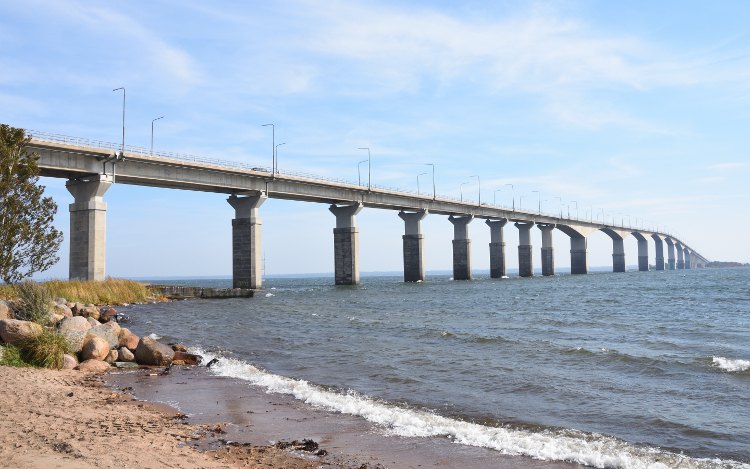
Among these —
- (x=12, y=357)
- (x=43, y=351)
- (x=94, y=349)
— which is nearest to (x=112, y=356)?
(x=94, y=349)

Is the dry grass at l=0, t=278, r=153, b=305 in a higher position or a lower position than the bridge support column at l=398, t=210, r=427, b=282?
lower

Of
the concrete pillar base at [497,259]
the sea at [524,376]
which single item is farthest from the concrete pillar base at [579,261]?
the sea at [524,376]

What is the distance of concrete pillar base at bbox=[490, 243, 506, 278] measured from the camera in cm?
12738

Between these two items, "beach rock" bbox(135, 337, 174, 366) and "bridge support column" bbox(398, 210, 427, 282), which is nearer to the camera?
"beach rock" bbox(135, 337, 174, 366)

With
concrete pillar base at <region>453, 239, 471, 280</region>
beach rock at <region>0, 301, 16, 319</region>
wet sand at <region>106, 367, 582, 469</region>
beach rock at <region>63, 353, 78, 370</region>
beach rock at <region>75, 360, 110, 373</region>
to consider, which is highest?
concrete pillar base at <region>453, 239, 471, 280</region>

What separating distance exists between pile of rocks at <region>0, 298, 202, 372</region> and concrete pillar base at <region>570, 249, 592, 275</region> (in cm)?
15267

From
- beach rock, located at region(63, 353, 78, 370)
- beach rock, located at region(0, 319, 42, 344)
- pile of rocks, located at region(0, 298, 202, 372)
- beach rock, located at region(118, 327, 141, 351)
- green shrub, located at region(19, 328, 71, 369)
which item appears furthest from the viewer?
beach rock, located at region(118, 327, 141, 351)

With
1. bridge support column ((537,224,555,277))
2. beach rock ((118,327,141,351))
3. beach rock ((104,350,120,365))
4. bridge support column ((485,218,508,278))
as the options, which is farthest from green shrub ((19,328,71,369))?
bridge support column ((537,224,555,277))

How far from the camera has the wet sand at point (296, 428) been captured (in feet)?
31.4

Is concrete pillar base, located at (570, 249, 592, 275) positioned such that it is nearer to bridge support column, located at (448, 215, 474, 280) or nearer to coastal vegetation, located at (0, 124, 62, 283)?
bridge support column, located at (448, 215, 474, 280)

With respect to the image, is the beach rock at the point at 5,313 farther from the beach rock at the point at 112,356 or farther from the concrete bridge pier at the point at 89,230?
the concrete bridge pier at the point at 89,230

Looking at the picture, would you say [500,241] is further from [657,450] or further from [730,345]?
[657,450]

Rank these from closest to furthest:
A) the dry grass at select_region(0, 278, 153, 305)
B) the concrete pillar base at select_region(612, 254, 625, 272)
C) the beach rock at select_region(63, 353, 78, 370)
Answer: the beach rock at select_region(63, 353, 78, 370) → the dry grass at select_region(0, 278, 153, 305) → the concrete pillar base at select_region(612, 254, 625, 272)

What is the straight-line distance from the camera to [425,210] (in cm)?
10275
